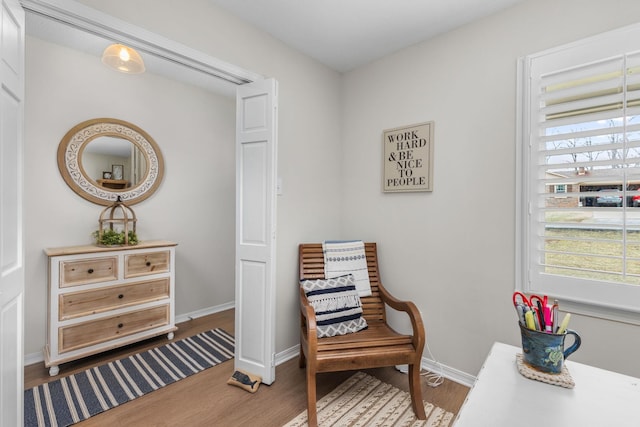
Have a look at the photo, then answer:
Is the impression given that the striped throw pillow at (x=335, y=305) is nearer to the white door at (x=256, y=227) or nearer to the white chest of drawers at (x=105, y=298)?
the white door at (x=256, y=227)

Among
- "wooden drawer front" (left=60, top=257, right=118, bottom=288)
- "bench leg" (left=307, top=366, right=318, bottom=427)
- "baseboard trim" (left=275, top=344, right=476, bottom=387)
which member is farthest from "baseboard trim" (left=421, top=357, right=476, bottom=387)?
"wooden drawer front" (left=60, top=257, right=118, bottom=288)

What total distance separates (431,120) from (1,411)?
2816 millimetres

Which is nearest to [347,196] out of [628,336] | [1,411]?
[628,336]

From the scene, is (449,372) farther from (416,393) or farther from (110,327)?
(110,327)

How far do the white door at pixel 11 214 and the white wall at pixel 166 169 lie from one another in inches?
59.2

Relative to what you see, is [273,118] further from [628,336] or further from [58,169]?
[628,336]

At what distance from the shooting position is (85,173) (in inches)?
109

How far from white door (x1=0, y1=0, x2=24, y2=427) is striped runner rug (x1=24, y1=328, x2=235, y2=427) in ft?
2.04

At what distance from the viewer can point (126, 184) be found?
3057mm

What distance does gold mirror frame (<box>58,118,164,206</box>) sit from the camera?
8.76 ft

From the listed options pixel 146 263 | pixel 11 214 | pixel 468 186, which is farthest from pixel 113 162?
pixel 468 186

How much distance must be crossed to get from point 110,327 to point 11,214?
5.73 ft

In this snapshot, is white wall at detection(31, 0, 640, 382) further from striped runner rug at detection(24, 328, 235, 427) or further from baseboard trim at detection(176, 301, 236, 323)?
baseboard trim at detection(176, 301, 236, 323)

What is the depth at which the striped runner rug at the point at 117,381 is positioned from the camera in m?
1.89
